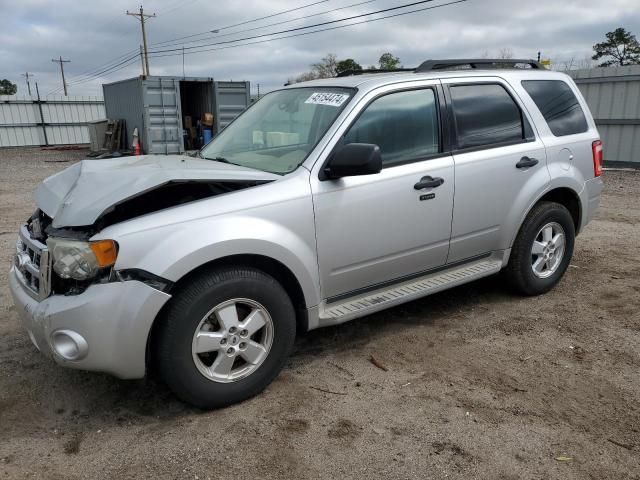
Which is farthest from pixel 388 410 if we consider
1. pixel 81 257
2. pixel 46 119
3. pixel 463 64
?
pixel 46 119

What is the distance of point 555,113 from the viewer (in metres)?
4.68

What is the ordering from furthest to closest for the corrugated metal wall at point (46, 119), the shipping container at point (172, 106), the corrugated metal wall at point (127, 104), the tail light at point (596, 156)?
A: the corrugated metal wall at point (46, 119), the corrugated metal wall at point (127, 104), the shipping container at point (172, 106), the tail light at point (596, 156)

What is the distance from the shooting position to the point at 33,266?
3020 mm

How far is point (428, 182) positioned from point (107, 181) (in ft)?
6.75

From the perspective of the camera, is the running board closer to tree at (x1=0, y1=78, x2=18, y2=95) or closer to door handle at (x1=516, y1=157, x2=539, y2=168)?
door handle at (x1=516, y1=157, x2=539, y2=168)


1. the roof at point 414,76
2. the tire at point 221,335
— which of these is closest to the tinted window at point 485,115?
the roof at point 414,76

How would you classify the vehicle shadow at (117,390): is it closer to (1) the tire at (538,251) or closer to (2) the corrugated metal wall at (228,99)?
(1) the tire at (538,251)

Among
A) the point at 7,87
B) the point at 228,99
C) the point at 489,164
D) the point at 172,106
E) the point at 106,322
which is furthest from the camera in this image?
the point at 7,87

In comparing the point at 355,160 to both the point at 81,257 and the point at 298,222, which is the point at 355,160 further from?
the point at 81,257

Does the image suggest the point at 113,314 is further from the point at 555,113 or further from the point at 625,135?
the point at 625,135

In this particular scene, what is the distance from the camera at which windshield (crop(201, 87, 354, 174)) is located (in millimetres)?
3564

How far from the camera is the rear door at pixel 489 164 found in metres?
4.02

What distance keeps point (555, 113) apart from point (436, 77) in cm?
133

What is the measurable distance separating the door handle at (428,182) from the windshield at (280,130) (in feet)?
2.40
